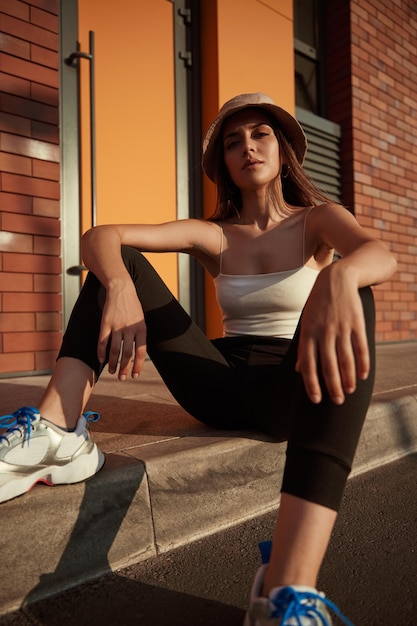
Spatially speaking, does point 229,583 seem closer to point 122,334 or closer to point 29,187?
point 122,334

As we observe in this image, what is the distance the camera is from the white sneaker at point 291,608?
90 cm

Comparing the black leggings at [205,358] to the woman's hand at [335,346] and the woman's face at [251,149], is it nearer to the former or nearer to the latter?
the woman's hand at [335,346]

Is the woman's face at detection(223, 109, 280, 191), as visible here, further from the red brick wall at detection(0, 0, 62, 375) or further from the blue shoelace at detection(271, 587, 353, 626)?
the red brick wall at detection(0, 0, 62, 375)

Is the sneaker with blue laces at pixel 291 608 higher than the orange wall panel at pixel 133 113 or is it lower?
lower

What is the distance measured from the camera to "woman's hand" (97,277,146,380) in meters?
1.35

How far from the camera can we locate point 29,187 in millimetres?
3252

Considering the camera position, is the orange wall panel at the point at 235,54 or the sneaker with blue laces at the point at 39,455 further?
the orange wall panel at the point at 235,54

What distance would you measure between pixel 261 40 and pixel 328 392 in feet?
14.6

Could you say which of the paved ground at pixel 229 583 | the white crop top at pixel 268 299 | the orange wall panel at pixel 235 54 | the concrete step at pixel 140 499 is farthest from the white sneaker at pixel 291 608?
the orange wall panel at pixel 235 54

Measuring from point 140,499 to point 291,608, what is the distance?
0.60 meters

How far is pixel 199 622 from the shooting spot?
3.60ft

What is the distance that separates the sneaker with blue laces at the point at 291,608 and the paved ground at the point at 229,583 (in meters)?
0.19

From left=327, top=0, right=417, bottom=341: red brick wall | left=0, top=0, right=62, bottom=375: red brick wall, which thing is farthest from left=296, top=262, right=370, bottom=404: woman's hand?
left=327, top=0, right=417, bottom=341: red brick wall

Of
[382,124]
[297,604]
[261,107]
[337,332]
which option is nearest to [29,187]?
[261,107]
